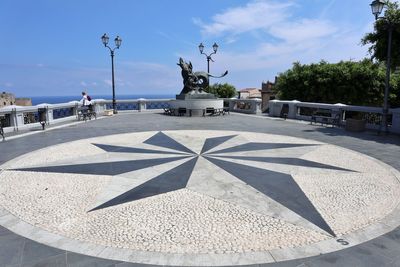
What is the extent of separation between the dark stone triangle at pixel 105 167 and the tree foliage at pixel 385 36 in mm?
12118

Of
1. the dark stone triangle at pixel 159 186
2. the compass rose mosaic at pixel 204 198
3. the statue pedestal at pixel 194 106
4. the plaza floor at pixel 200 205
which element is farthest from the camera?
the statue pedestal at pixel 194 106

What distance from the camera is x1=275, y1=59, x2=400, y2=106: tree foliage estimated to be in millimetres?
26223

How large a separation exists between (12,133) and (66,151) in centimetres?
588

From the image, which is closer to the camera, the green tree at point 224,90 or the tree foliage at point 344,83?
the tree foliage at point 344,83

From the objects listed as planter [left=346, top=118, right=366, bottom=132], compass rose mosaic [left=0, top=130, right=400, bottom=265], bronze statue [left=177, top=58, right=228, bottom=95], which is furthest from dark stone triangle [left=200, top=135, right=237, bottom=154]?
bronze statue [left=177, top=58, right=228, bottom=95]

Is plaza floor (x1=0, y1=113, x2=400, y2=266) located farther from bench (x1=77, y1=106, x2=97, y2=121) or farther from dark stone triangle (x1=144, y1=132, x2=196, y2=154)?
bench (x1=77, y1=106, x2=97, y2=121)

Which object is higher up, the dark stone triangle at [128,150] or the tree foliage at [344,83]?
Result: the tree foliage at [344,83]

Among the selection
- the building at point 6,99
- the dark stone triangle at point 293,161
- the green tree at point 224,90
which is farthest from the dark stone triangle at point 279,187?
the building at point 6,99

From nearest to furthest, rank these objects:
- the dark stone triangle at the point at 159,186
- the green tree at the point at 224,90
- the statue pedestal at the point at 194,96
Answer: the dark stone triangle at the point at 159,186, the statue pedestal at the point at 194,96, the green tree at the point at 224,90

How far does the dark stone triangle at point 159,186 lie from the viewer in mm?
5776

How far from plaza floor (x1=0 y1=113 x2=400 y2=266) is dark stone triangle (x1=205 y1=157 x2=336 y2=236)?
2 centimetres

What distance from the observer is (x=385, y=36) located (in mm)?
13688

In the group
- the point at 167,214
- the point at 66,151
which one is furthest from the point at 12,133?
the point at 167,214

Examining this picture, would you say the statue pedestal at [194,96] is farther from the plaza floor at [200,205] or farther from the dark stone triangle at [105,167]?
the dark stone triangle at [105,167]
